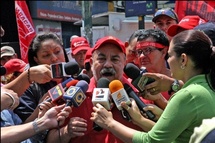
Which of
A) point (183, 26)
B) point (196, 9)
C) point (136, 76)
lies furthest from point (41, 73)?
point (196, 9)

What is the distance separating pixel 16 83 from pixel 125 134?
851mm

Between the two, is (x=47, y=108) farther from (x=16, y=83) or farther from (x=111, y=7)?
(x=111, y=7)

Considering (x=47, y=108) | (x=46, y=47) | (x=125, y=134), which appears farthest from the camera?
(x=46, y=47)

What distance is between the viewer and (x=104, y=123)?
2.05 m

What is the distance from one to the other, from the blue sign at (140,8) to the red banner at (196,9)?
277 cm

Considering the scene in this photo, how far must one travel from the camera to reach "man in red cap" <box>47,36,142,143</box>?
2.18m

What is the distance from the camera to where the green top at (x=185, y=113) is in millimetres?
1854

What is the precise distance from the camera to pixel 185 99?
73.3 inches

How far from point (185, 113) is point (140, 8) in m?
6.71

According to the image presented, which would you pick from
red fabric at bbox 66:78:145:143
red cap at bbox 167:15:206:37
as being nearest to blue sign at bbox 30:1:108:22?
red cap at bbox 167:15:206:37

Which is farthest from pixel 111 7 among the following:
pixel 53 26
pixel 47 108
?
pixel 47 108

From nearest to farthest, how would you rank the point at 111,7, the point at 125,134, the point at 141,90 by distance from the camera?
the point at 125,134 < the point at 141,90 < the point at 111,7

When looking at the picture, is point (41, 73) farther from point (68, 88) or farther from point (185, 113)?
point (185, 113)

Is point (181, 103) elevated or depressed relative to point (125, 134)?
elevated
